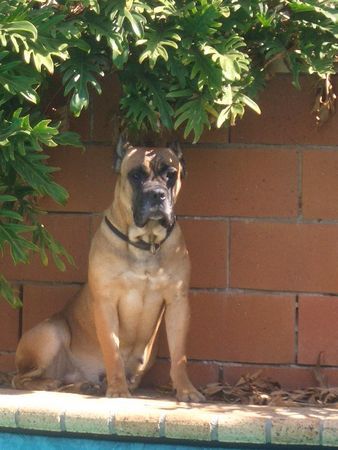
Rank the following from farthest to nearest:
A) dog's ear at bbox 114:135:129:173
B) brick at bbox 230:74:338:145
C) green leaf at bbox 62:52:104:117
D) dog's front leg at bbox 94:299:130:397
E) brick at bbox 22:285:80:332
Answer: brick at bbox 22:285:80:332 → brick at bbox 230:74:338:145 → dog's ear at bbox 114:135:129:173 → dog's front leg at bbox 94:299:130:397 → green leaf at bbox 62:52:104:117

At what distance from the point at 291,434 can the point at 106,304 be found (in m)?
1.25

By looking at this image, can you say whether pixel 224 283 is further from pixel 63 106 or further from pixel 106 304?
pixel 63 106

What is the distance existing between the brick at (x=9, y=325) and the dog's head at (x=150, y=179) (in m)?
1.04

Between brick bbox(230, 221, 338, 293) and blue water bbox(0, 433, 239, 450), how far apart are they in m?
1.24

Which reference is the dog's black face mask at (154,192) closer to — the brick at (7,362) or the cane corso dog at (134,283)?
the cane corso dog at (134,283)

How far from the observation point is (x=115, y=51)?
16.1 ft

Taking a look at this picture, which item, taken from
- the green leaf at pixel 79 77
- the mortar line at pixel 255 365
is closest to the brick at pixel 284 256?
the mortar line at pixel 255 365

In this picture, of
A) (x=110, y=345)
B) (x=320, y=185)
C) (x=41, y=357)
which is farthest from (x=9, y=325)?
(x=320, y=185)

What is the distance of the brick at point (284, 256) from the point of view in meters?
5.73

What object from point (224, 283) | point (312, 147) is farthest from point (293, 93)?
point (224, 283)

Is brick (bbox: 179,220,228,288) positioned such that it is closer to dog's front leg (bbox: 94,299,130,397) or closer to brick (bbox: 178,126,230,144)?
brick (bbox: 178,126,230,144)

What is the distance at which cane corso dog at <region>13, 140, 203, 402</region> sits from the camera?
539cm

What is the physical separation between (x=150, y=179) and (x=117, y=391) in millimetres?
1006

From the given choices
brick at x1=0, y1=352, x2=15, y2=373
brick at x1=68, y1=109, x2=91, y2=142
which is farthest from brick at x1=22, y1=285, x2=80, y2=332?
brick at x1=68, y1=109, x2=91, y2=142
